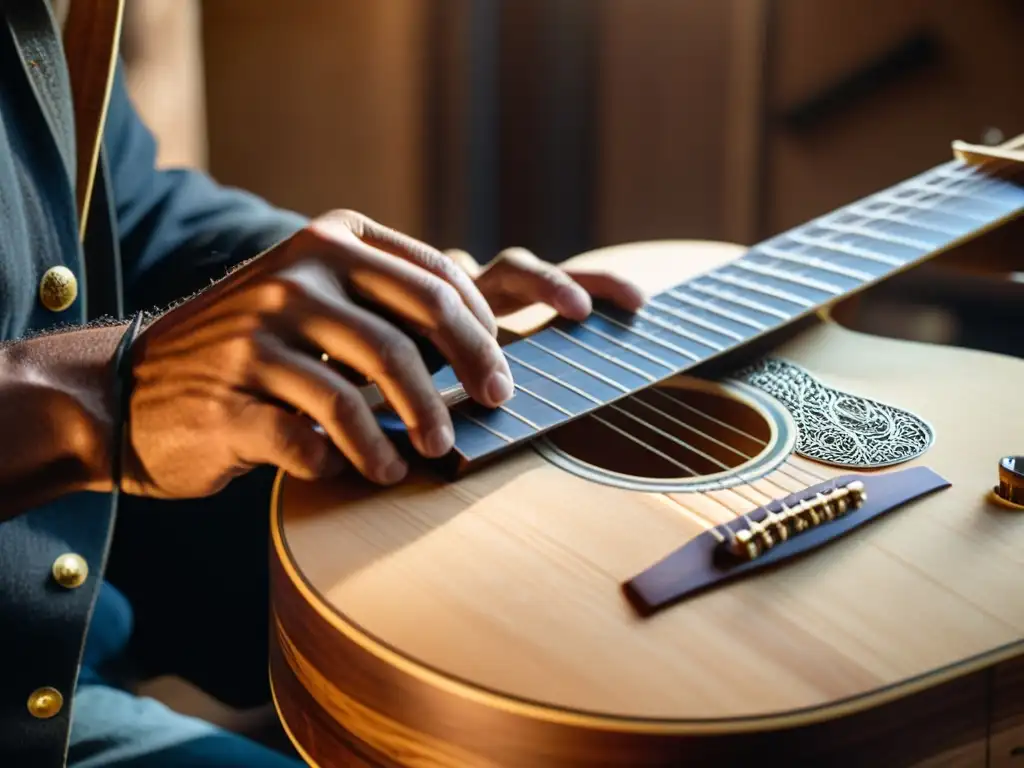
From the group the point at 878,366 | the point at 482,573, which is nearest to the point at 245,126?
the point at 878,366

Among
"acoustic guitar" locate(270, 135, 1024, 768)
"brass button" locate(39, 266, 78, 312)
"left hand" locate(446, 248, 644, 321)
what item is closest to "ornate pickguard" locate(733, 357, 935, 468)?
"acoustic guitar" locate(270, 135, 1024, 768)

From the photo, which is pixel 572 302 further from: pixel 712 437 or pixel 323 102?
pixel 323 102

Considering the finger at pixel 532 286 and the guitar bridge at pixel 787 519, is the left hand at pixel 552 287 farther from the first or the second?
the guitar bridge at pixel 787 519

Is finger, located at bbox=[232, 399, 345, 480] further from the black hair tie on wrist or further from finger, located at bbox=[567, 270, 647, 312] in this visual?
finger, located at bbox=[567, 270, 647, 312]

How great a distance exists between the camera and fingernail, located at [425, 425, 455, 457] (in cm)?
61

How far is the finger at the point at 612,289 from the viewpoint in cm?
80

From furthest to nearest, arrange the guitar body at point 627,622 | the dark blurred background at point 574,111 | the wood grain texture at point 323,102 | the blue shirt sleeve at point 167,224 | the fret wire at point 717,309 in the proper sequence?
the wood grain texture at point 323,102 → the dark blurred background at point 574,111 → the blue shirt sleeve at point 167,224 → the fret wire at point 717,309 → the guitar body at point 627,622

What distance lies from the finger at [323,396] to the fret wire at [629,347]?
0.22 metres

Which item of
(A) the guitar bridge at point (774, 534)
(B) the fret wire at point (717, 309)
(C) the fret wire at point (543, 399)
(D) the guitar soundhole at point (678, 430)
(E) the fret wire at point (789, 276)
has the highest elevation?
(E) the fret wire at point (789, 276)

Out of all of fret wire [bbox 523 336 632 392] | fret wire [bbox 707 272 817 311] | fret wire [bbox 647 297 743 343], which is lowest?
fret wire [bbox 523 336 632 392]

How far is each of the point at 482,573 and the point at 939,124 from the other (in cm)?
123

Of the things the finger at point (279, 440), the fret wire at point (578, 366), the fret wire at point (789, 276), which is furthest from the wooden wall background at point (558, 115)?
the finger at point (279, 440)

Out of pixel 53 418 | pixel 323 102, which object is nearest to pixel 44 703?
pixel 53 418

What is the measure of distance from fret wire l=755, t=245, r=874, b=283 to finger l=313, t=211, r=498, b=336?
12.9 inches
